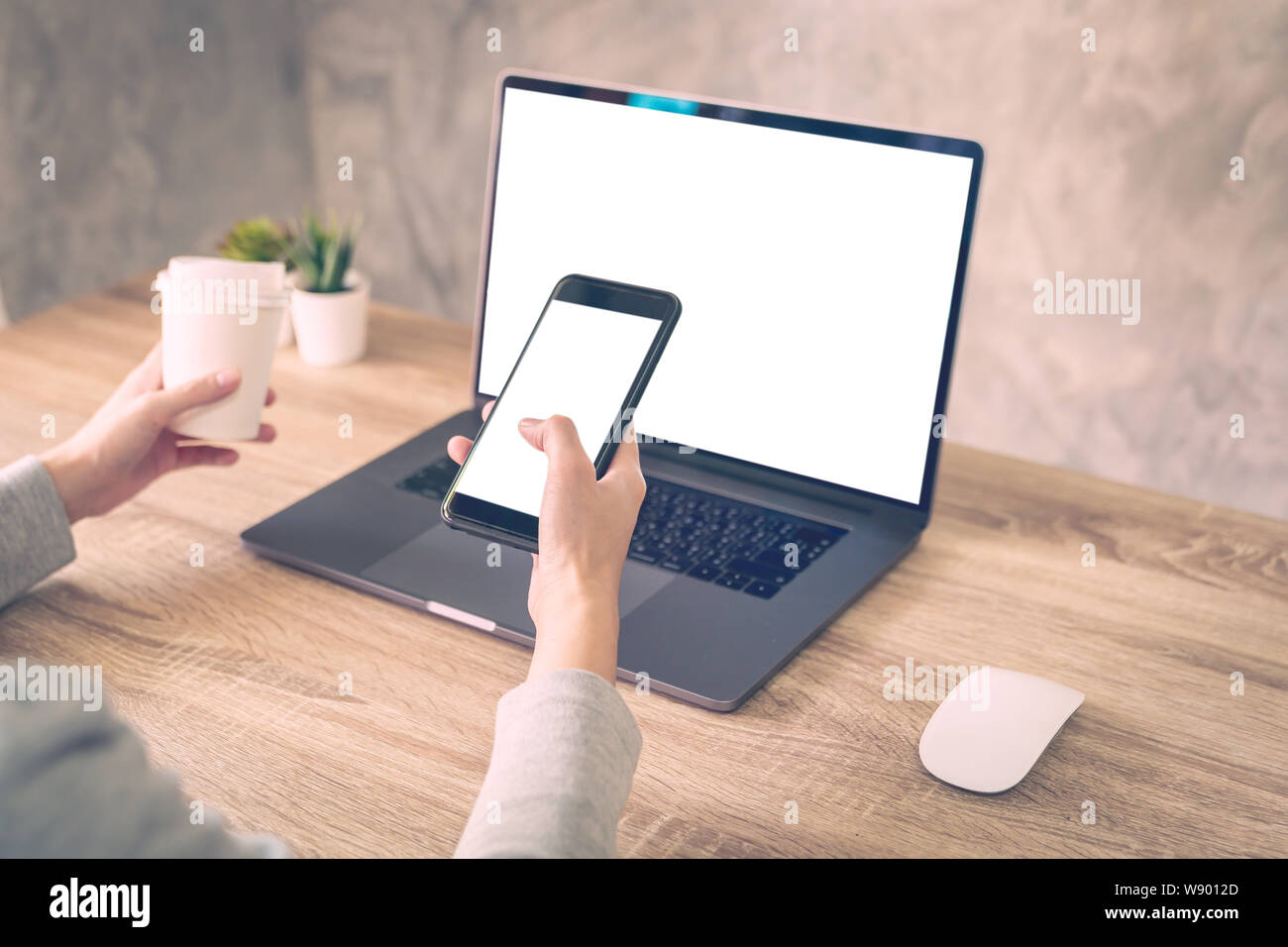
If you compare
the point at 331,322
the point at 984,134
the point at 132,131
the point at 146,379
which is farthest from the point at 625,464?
the point at 132,131

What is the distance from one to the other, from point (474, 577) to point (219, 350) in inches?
11.0

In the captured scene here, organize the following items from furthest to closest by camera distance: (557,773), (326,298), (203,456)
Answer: (326,298)
(203,456)
(557,773)

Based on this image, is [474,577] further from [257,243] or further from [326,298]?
[257,243]

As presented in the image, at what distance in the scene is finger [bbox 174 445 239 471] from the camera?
1.03 metres

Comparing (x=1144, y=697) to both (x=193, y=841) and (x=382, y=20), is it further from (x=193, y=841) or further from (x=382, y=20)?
(x=382, y=20)

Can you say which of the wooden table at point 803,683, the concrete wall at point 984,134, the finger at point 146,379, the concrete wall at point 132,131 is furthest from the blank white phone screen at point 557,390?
the concrete wall at point 132,131

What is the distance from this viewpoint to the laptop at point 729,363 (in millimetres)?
896

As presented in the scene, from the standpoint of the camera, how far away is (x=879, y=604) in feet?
3.02

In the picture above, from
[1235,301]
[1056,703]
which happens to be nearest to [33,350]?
[1056,703]

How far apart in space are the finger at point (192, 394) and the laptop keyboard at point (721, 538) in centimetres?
18

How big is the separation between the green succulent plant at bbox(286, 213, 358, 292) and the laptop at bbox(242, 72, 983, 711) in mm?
289

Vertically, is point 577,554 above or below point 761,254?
below

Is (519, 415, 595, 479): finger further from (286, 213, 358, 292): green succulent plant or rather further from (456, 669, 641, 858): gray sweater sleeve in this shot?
(286, 213, 358, 292): green succulent plant

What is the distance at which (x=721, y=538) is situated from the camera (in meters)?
0.96
